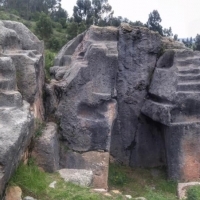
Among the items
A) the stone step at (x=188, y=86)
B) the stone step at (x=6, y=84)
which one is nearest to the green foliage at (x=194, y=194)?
the stone step at (x=188, y=86)

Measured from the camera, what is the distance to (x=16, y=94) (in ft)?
16.5

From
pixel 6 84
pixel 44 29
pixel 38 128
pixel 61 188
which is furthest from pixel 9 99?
pixel 44 29

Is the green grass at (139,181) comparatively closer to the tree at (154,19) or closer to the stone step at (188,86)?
the stone step at (188,86)

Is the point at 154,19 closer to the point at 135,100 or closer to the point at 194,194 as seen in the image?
the point at 135,100

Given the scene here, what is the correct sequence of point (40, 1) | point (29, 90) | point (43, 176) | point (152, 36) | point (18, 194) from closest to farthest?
point (18, 194), point (43, 176), point (29, 90), point (152, 36), point (40, 1)

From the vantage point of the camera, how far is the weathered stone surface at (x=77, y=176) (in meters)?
5.72

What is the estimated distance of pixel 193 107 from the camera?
7520 mm

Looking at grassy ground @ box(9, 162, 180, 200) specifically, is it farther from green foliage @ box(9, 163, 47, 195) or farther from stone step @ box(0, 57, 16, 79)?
stone step @ box(0, 57, 16, 79)

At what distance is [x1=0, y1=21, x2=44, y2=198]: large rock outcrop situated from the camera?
4273 millimetres

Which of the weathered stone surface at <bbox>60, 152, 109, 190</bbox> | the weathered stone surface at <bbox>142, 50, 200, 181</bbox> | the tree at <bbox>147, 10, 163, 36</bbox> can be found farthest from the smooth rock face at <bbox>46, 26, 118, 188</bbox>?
the tree at <bbox>147, 10, 163, 36</bbox>

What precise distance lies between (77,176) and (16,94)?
63.2 inches

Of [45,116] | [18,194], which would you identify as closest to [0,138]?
[18,194]

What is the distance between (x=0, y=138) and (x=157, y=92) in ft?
14.0

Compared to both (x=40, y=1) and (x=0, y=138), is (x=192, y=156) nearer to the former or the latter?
(x=0, y=138)
